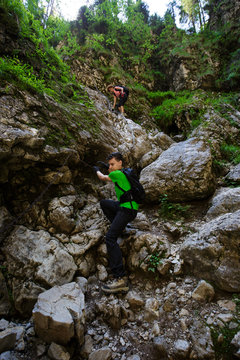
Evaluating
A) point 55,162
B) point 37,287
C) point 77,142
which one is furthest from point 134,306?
point 77,142

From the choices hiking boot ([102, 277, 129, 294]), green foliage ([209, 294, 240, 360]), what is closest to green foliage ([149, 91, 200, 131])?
hiking boot ([102, 277, 129, 294])

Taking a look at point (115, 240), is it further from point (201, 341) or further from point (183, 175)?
point (183, 175)

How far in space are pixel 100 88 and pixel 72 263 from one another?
1022 centimetres

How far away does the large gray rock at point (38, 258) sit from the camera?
11.6 feet

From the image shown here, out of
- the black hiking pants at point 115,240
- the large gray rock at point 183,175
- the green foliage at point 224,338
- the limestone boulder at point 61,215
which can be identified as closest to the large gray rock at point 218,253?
the green foliage at point 224,338

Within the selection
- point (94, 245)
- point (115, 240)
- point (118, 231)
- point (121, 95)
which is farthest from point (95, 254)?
point (121, 95)

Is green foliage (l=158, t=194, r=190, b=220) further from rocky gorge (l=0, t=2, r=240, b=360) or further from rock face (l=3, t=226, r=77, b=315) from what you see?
rock face (l=3, t=226, r=77, b=315)

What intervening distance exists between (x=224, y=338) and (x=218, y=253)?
1.22 m

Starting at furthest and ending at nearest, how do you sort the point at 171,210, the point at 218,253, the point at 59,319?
the point at 171,210 → the point at 218,253 → the point at 59,319

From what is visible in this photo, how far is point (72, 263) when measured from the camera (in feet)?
12.8

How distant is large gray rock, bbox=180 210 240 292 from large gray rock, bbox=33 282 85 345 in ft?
7.40

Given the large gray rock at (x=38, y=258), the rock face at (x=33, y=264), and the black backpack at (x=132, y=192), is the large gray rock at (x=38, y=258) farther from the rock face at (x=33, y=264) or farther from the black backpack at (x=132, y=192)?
the black backpack at (x=132, y=192)

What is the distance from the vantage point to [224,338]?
2480mm

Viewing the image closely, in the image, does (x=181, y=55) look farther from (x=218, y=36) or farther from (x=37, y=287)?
(x=37, y=287)
